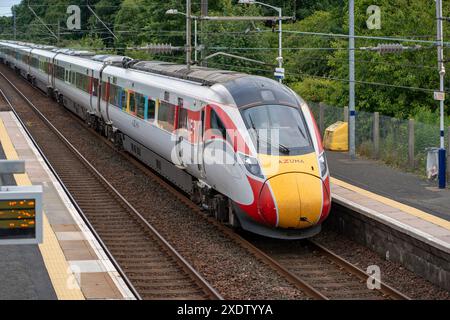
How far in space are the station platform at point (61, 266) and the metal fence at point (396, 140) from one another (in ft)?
37.2

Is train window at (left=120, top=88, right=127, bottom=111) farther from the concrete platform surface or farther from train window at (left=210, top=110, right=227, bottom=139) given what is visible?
train window at (left=210, top=110, right=227, bottom=139)

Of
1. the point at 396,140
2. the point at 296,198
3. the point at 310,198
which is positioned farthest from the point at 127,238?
the point at 396,140

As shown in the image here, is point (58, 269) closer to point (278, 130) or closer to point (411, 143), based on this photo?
point (278, 130)

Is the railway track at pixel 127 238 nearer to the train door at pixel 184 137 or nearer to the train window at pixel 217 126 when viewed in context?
the train door at pixel 184 137

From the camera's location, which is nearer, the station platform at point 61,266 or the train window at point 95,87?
the station platform at point 61,266

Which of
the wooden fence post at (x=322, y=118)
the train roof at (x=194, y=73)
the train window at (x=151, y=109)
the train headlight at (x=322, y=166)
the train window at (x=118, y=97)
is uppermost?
the train roof at (x=194, y=73)

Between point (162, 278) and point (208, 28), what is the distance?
35.6 m

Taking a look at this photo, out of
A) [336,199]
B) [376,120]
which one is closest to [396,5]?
[376,120]

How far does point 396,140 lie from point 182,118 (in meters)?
9.64

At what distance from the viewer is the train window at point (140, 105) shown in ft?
84.5

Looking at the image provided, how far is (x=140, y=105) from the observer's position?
85.8ft

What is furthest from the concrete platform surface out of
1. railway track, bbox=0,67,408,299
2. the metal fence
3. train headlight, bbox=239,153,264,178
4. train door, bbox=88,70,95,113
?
train door, bbox=88,70,95,113

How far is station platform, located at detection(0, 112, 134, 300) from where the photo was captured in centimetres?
1398

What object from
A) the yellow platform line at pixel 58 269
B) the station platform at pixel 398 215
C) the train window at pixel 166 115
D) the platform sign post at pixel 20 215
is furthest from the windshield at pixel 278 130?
the platform sign post at pixel 20 215
